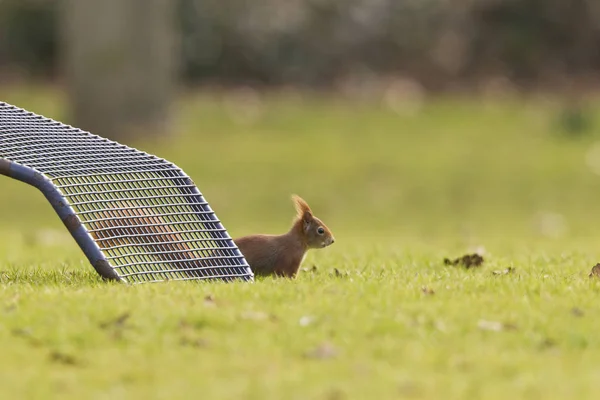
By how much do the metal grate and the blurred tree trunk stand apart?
445 inches

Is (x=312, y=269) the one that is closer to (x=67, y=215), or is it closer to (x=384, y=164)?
(x=67, y=215)

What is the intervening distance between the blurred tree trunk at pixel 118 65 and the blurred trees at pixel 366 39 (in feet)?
16.7

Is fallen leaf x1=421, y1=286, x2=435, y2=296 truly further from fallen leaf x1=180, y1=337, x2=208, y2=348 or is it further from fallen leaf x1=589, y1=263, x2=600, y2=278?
fallen leaf x1=180, y1=337, x2=208, y2=348

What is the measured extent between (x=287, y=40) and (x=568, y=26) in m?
5.58

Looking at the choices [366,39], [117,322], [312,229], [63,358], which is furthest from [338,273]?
[366,39]

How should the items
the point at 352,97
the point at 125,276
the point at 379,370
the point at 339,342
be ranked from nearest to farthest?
the point at 379,370 → the point at 339,342 → the point at 125,276 → the point at 352,97

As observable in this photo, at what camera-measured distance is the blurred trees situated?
25.0 metres

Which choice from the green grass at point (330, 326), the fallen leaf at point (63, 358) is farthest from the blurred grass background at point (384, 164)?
the fallen leaf at point (63, 358)

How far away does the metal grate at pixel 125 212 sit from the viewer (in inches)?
299

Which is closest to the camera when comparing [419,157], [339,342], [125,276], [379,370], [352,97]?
[379,370]

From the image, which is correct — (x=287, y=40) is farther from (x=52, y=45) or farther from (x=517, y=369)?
(x=517, y=369)

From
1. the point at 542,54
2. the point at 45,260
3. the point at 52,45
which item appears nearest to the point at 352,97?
the point at 542,54

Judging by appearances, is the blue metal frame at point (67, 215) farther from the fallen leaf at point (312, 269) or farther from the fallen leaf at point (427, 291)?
the fallen leaf at point (427, 291)

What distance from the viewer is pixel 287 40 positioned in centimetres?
2519
